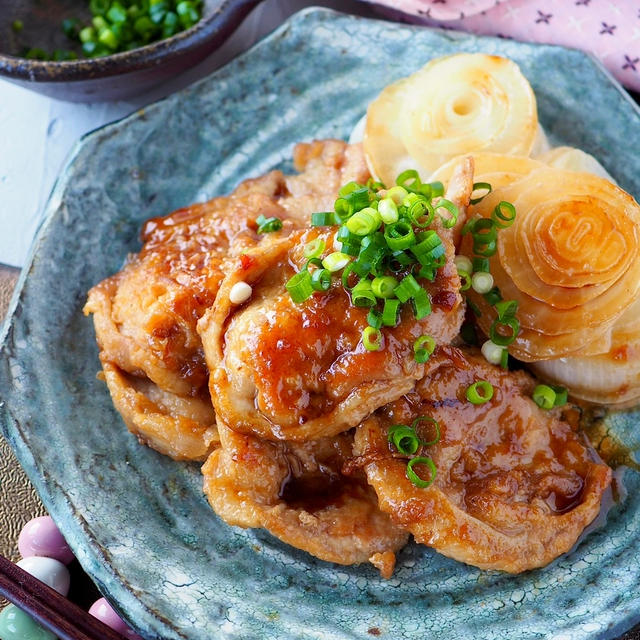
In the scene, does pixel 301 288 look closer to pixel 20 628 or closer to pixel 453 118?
pixel 453 118

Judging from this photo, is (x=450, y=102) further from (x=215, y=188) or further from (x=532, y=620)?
(x=532, y=620)

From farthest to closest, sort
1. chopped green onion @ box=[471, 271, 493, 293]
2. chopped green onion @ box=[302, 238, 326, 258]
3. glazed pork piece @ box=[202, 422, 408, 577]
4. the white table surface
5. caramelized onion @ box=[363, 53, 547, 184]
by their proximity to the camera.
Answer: the white table surface
caramelized onion @ box=[363, 53, 547, 184]
chopped green onion @ box=[471, 271, 493, 293]
glazed pork piece @ box=[202, 422, 408, 577]
chopped green onion @ box=[302, 238, 326, 258]

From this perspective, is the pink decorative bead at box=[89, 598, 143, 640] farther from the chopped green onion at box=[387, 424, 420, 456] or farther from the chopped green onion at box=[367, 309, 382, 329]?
the chopped green onion at box=[367, 309, 382, 329]

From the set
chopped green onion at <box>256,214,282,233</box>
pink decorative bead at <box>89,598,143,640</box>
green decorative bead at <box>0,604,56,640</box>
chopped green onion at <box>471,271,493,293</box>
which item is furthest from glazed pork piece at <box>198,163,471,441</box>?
green decorative bead at <box>0,604,56,640</box>

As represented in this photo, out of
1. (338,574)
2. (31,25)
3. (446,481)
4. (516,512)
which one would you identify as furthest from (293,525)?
(31,25)

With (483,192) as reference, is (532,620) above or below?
below
